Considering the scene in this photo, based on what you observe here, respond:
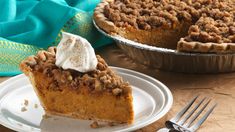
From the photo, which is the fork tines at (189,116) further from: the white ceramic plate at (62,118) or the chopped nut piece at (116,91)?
the chopped nut piece at (116,91)

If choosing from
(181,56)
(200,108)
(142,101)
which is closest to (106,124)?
(142,101)

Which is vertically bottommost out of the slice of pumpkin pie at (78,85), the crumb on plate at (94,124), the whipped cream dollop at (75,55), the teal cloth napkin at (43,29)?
the teal cloth napkin at (43,29)

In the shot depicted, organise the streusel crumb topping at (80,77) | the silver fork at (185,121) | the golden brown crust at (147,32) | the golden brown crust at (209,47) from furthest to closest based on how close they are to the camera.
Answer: the golden brown crust at (147,32) < the golden brown crust at (209,47) < the streusel crumb topping at (80,77) < the silver fork at (185,121)

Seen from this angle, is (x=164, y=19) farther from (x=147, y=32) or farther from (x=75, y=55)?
(x=75, y=55)

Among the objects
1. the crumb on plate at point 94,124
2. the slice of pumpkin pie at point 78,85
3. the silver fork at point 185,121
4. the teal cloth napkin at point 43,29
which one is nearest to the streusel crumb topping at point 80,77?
the slice of pumpkin pie at point 78,85

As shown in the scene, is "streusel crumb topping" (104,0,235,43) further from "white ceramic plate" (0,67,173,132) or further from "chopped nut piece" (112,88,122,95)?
"chopped nut piece" (112,88,122,95)

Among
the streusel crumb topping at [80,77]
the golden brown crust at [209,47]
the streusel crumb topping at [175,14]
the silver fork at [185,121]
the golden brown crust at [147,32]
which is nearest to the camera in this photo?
the silver fork at [185,121]

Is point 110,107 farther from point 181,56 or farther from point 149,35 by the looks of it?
point 149,35

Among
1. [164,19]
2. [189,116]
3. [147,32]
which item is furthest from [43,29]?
[189,116]

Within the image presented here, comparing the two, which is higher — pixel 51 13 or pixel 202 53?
pixel 202 53
